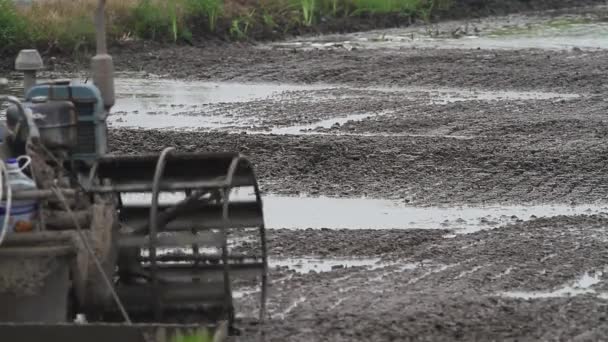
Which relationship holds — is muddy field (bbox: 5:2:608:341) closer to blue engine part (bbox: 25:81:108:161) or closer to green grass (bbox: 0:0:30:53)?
blue engine part (bbox: 25:81:108:161)

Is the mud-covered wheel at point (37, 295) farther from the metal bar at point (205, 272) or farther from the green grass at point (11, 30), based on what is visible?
the green grass at point (11, 30)

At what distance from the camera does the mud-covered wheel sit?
6.31 metres

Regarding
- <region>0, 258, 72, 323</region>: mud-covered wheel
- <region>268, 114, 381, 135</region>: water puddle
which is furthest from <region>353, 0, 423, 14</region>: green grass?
<region>0, 258, 72, 323</region>: mud-covered wheel

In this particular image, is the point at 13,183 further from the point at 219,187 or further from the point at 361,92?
the point at 361,92

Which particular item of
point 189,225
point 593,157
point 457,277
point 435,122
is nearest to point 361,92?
point 435,122

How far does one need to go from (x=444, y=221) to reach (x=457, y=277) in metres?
1.80

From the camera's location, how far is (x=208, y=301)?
6656 millimetres

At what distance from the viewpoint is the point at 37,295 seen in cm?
634

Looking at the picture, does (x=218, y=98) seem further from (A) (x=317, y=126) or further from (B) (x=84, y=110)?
(B) (x=84, y=110)

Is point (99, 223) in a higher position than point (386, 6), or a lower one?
higher

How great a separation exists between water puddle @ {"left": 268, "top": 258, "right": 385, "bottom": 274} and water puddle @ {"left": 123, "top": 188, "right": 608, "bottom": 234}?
1052 mm

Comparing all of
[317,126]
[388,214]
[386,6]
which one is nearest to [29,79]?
[388,214]

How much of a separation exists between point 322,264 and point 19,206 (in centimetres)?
257

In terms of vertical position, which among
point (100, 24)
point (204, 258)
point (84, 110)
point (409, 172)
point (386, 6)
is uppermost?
point (100, 24)
